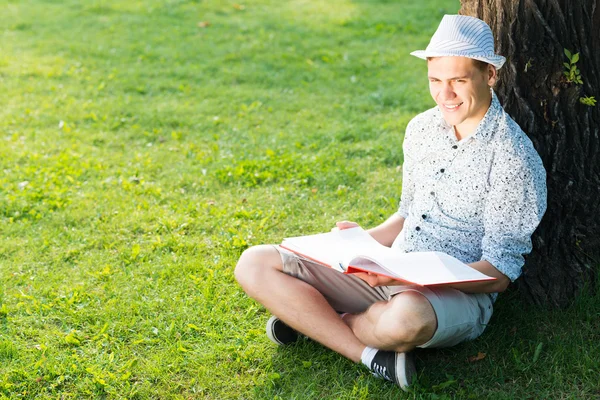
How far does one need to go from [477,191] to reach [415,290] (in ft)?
1.75

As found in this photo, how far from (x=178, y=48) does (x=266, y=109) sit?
8.23 ft

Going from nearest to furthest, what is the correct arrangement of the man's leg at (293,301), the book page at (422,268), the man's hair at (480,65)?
the book page at (422,268) < the man's hair at (480,65) < the man's leg at (293,301)

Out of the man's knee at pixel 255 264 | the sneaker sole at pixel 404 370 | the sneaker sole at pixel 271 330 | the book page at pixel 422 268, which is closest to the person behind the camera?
the book page at pixel 422 268

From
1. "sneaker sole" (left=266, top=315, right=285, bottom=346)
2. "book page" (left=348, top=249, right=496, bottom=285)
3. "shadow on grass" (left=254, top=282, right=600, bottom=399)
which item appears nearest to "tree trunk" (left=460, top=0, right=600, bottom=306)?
"shadow on grass" (left=254, top=282, right=600, bottom=399)

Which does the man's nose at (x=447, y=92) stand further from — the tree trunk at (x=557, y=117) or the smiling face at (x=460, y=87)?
the tree trunk at (x=557, y=117)

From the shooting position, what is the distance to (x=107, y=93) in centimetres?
795

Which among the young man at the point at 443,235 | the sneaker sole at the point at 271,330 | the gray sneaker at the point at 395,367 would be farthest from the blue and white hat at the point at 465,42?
the sneaker sole at the point at 271,330

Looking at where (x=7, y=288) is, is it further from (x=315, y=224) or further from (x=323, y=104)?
(x=323, y=104)

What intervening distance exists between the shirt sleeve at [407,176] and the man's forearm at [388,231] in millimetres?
47

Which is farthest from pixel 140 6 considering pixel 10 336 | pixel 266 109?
pixel 10 336

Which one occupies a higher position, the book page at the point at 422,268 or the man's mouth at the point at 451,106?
the man's mouth at the point at 451,106

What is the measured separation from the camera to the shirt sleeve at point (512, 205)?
10.4 ft

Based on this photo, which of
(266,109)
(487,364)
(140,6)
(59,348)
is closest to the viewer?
(487,364)

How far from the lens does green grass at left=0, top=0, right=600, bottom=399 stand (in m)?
3.53
